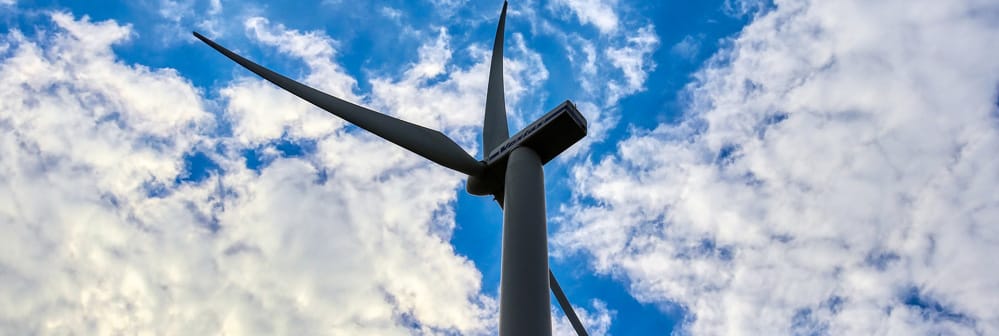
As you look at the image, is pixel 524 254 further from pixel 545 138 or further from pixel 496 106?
pixel 496 106

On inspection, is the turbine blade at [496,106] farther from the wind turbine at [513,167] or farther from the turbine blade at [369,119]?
the turbine blade at [369,119]

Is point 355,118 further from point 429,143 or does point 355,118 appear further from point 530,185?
point 530,185

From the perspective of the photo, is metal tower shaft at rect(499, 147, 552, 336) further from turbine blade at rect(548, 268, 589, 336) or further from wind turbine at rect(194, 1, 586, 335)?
turbine blade at rect(548, 268, 589, 336)

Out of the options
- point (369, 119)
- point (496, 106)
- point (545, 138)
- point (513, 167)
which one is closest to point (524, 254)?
point (513, 167)

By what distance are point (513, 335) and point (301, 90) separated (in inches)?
377

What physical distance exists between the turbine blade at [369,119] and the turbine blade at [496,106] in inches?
105

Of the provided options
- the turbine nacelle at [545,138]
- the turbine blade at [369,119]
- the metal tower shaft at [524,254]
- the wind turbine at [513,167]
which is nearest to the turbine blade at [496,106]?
the wind turbine at [513,167]

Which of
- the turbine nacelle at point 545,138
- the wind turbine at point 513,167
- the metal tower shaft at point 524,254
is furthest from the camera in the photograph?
the turbine nacelle at point 545,138

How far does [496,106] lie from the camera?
2470cm

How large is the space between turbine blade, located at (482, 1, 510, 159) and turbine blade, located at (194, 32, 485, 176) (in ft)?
8.76

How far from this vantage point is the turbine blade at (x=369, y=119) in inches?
758

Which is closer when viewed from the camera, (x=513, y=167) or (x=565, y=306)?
(x=513, y=167)

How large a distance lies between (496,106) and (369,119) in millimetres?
6451

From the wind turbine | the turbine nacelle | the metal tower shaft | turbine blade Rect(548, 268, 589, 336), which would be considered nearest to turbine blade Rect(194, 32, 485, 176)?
the wind turbine
